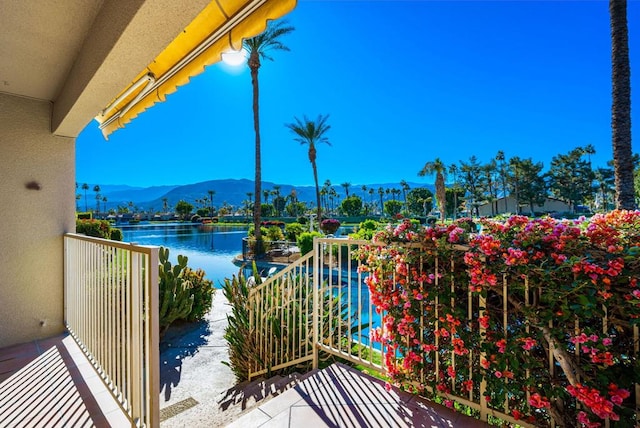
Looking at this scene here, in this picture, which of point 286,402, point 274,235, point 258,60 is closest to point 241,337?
point 286,402

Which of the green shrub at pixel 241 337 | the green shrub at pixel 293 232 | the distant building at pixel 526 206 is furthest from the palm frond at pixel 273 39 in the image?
the distant building at pixel 526 206

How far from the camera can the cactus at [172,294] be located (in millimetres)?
4297

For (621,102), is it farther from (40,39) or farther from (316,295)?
(40,39)

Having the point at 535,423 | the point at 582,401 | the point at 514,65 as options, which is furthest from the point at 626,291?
the point at 514,65

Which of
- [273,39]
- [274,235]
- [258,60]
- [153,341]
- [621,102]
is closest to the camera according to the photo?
[153,341]

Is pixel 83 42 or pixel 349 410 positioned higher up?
pixel 83 42

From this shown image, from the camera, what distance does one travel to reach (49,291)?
3193mm

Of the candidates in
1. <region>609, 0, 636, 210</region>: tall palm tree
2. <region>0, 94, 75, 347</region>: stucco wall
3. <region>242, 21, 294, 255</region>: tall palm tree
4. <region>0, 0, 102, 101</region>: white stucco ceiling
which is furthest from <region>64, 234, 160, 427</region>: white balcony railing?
<region>242, 21, 294, 255</region>: tall palm tree

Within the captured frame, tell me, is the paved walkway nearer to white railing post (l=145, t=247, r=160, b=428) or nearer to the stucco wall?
white railing post (l=145, t=247, r=160, b=428)

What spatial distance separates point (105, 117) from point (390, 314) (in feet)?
11.0

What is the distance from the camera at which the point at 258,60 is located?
41.8ft

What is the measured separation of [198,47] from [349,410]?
241 centimetres

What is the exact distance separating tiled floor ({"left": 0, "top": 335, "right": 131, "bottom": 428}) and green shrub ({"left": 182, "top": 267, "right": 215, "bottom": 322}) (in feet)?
6.98

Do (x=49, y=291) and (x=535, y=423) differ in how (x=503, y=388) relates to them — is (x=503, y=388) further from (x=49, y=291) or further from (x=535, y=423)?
(x=49, y=291)
